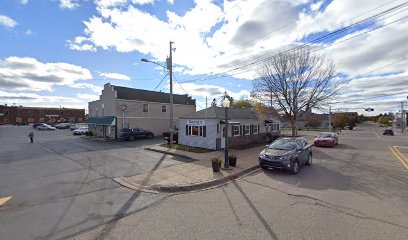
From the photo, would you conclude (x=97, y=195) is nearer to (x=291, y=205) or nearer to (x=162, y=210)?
(x=162, y=210)

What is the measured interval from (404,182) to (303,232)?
23.0 feet

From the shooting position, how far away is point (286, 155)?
1004 cm

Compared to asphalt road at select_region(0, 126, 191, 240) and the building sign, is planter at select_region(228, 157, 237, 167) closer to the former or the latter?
asphalt road at select_region(0, 126, 191, 240)

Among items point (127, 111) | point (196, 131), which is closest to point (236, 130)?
point (196, 131)

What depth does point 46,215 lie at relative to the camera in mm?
5633

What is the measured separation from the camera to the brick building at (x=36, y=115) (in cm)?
8400

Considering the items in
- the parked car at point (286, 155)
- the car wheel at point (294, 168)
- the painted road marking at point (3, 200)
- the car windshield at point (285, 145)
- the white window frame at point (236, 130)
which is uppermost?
the white window frame at point (236, 130)

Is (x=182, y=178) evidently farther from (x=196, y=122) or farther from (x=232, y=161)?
(x=196, y=122)

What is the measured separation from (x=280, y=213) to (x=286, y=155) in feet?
15.6

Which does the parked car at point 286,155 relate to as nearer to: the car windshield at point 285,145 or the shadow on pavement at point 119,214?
the car windshield at point 285,145

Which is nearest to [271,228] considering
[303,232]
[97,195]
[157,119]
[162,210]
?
[303,232]

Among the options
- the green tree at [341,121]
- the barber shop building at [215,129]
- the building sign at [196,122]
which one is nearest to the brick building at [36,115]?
the barber shop building at [215,129]

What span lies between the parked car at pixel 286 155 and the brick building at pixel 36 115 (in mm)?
99660

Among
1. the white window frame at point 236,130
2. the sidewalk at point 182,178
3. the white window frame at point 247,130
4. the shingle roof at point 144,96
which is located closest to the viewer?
the sidewalk at point 182,178
